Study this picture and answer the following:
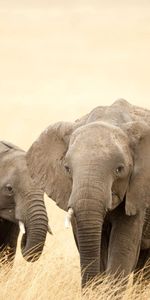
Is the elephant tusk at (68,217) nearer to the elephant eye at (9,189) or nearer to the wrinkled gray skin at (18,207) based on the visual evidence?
the wrinkled gray skin at (18,207)

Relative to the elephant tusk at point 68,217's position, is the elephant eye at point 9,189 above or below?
below

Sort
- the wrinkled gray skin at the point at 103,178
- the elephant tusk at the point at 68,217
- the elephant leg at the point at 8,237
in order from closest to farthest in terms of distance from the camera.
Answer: the elephant tusk at the point at 68,217, the wrinkled gray skin at the point at 103,178, the elephant leg at the point at 8,237

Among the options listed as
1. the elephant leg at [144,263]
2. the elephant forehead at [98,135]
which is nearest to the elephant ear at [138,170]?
the elephant forehead at [98,135]

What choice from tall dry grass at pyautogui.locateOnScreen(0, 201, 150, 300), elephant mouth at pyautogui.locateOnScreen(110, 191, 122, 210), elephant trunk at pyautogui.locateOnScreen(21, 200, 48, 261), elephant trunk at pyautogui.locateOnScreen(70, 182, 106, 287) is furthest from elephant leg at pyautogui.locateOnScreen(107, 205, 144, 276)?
elephant trunk at pyautogui.locateOnScreen(21, 200, 48, 261)

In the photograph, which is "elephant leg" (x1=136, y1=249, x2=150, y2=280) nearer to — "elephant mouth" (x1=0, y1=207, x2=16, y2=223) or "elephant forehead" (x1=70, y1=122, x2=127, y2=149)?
"elephant forehead" (x1=70, y1=122, x2=127, y2=149)

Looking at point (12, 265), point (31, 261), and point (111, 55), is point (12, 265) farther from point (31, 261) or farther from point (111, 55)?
point (111, 55)

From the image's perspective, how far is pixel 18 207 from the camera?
38.5 ft

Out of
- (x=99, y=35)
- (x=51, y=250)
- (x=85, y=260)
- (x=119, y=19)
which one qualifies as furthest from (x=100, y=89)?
(x=85, y=260)

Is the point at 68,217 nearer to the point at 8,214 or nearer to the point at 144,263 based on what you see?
the point at 144,263

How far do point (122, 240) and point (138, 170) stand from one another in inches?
26.8

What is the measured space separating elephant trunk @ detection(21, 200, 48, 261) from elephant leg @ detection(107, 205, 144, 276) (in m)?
2.17

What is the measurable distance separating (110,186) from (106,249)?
1.18 metres

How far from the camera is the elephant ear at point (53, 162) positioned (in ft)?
31.1

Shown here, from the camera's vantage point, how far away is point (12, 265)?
11.3 meters
